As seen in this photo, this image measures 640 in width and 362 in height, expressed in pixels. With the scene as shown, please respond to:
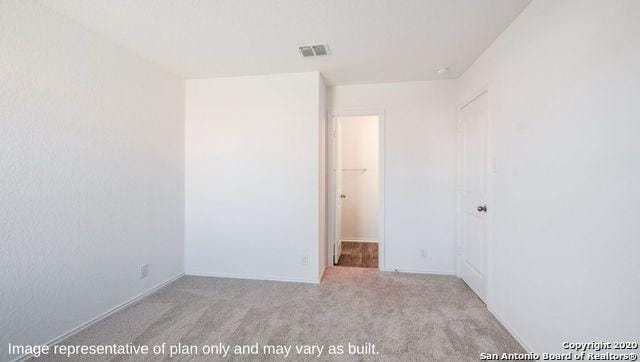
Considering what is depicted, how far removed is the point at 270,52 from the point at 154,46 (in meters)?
1.02

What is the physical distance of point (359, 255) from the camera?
4.05 m

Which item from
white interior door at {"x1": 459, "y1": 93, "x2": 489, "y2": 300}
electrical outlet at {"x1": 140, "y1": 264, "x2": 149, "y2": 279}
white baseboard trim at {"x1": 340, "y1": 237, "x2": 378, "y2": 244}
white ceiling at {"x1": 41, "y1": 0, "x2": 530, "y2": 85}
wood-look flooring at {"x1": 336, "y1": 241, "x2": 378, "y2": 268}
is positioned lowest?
wood-look flooring at {"x1": 336, "y1": 241, "x2": 378, "y2": 268}

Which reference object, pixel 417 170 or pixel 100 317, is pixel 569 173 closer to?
pixel 417 170

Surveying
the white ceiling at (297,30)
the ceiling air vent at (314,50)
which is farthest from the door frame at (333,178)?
the ceiling air vent at (314,50)

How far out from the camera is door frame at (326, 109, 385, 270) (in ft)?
10.8

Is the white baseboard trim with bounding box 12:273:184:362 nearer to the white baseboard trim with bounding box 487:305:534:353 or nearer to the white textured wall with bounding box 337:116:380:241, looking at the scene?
the white textured wall with bounding box 337:116:380:241

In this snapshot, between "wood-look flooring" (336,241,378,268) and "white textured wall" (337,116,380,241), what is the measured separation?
30 centimetres

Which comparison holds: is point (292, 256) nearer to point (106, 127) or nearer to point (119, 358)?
point (119, 358)

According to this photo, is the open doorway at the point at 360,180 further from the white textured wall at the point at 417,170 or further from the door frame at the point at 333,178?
the white textured wall at the point at 417,170

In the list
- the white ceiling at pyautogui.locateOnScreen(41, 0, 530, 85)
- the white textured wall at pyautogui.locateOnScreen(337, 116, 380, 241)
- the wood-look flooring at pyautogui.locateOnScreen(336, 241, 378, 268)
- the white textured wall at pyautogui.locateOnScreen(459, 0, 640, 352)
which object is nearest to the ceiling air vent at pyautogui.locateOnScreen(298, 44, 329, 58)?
the white ceiling at pyautogui.locateOnScreen(41, 0, 530, 85)

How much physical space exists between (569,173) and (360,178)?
3634 mm

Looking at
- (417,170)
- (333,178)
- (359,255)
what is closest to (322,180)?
(333,178)

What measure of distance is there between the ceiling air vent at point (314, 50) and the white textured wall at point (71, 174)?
1.58 metres

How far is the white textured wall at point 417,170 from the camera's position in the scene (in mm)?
3154
